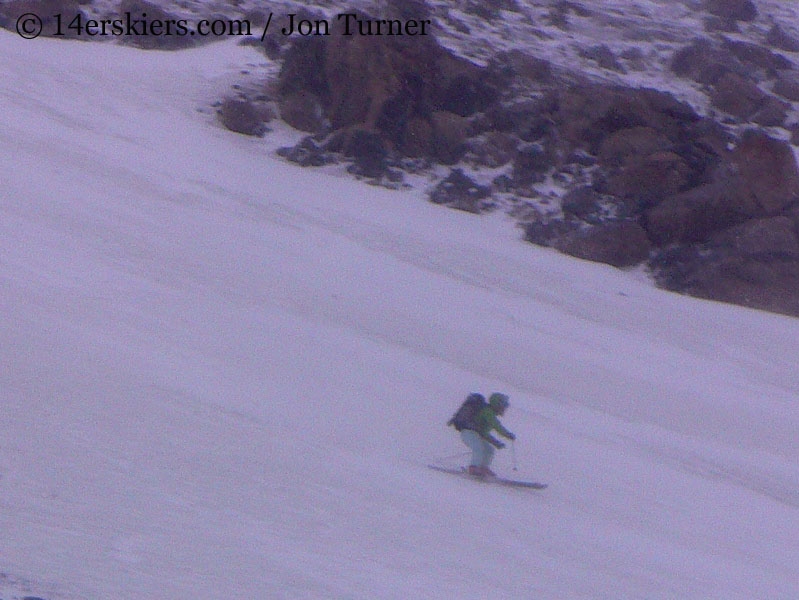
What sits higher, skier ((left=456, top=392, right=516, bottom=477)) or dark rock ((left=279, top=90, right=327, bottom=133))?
skier ((left=456, top=392, right=516, bottom=477))

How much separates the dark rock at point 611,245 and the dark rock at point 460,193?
8.03ft

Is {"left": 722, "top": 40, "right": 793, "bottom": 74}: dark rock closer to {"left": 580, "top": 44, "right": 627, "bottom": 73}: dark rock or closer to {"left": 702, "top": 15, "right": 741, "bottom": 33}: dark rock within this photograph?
{"left": 702, "top": 15, "right": 741, "bottom": 33}: dark rock

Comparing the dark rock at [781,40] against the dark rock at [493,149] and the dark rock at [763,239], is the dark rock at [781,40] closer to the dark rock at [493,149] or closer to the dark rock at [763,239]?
the dark rock at [493,149]

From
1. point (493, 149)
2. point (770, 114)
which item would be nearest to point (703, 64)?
point (770, 114)

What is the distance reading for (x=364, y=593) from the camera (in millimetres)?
5668

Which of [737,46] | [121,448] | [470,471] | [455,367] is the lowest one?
[455,367]

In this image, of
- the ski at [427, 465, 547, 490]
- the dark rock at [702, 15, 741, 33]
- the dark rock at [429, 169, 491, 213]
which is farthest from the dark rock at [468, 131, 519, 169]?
the ski at [427, 465, 547, 490]

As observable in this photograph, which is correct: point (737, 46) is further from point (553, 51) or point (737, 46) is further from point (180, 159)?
point (180, 159)

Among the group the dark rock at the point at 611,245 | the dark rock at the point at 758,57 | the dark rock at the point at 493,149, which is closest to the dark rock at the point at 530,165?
the dark rock at the point at 493,149

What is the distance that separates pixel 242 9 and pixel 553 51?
411 inches

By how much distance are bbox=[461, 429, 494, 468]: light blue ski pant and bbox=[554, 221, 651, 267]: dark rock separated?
13781 mm

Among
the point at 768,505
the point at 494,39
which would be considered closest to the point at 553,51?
the point at 494,39

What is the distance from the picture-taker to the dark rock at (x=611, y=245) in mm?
22797

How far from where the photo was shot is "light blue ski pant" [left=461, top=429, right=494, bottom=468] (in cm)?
950
